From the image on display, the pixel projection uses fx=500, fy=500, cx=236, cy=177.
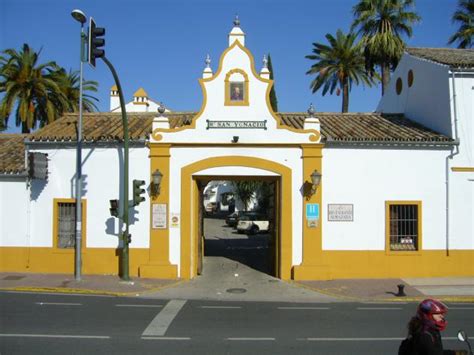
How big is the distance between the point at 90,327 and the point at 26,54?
2267cm

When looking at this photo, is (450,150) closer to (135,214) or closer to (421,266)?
(421,266)

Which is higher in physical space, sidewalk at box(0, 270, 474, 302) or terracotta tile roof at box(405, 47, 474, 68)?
terracotta tile roof at box(405, 47, 474, 68)

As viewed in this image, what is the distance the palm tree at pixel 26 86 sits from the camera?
2780cm

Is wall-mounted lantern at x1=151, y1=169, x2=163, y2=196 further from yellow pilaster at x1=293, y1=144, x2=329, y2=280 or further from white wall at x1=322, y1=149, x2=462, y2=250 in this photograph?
white wall at x1=322, y1=149, x2=462, y2=250

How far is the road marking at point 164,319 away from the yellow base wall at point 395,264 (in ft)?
19.8

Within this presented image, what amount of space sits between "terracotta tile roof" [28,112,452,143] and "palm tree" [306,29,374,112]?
16137mm

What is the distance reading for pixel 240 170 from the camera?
17.0 m

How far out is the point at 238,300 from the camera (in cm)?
1409

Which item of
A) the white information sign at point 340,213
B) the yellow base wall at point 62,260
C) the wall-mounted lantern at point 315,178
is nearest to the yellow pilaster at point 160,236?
the yellow base wall at point 62,260

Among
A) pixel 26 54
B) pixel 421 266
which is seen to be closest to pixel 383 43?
pixel 421 266

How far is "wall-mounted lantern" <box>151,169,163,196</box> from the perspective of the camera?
54.4ft

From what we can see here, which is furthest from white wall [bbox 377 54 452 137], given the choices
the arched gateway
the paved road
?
the paved road

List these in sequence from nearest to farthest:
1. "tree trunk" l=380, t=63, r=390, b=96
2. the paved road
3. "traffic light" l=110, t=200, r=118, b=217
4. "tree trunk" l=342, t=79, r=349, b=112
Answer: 1. the paved road
2. "traffic light" l=110, t=200, r=118, b=217
3. "tree trunk" l=380, t=63, r=390, b=96
4. "tree trunk" l=342, t=79, r=349, b=112

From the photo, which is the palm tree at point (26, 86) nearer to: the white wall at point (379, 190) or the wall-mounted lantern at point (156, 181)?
the wall-mounted lantern at point (156, 181)
